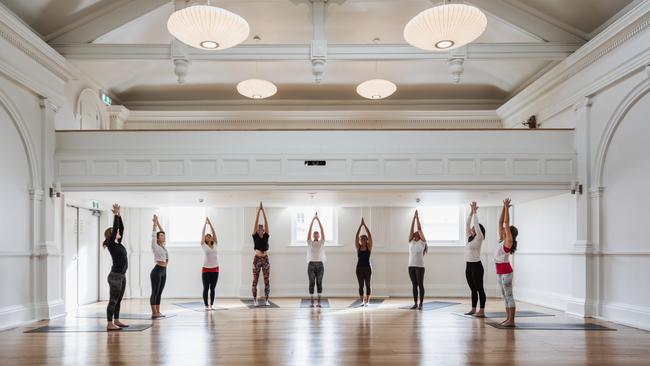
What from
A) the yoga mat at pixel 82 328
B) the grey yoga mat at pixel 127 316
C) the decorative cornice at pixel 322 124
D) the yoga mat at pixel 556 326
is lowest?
the grey yoga mat at pixel 127 316

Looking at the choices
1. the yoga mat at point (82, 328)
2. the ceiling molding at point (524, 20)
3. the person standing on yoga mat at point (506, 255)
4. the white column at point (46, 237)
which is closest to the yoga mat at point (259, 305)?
the yoga mat at point (82, 328)

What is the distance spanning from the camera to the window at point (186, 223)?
12641 mm

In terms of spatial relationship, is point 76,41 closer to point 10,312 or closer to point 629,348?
point 10,312

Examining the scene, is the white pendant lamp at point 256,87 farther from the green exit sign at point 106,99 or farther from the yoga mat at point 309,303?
the yoga mat at point 309,303

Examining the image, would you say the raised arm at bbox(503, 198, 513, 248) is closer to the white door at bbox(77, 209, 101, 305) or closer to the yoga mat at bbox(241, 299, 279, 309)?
the yoga mat at bbox(241, 299, 279, 309)

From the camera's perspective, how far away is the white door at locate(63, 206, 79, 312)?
9.88 m

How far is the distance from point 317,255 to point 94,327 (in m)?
3.96

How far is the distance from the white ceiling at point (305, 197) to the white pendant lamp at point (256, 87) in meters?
A: 2.12

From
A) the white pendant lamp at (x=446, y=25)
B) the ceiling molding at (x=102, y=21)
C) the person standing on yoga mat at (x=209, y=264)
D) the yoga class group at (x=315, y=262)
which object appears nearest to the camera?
the white pendant lamp at (x=446, y=25)

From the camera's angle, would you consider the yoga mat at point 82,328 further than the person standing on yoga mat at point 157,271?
No

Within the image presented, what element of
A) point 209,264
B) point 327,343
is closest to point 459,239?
point 209,264

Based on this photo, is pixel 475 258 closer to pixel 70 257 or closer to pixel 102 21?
pixel 70 257

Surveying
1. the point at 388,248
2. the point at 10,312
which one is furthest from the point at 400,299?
the point at 10,312

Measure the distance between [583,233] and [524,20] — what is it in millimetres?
3702
